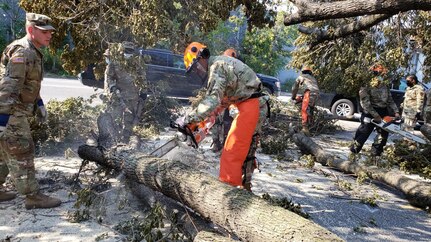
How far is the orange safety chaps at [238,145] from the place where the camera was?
11.7ft

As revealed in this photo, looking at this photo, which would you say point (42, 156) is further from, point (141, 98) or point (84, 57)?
point (141, 98)

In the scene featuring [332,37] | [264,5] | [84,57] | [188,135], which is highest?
[264,5]

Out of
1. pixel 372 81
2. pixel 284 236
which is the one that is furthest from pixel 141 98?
pixel 284 236

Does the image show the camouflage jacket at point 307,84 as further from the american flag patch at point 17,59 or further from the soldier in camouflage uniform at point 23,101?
the american flag patch at point 17,59

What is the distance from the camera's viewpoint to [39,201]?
3.61m

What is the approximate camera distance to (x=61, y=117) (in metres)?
6.17

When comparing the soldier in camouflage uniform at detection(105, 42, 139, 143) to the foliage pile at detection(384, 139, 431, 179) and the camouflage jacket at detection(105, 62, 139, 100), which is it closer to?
the camouflage jacket at detection(105, 62, 139, 100)

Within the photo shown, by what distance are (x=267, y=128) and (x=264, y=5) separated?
9.84 feet

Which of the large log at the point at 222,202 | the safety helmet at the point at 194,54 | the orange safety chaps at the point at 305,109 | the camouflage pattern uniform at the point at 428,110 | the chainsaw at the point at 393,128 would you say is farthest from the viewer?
the orange safety chaps at the point at 305,109

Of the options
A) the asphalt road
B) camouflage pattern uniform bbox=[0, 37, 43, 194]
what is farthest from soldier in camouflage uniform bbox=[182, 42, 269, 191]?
the asphalt road

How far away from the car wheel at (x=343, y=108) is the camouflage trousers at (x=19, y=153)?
949cm

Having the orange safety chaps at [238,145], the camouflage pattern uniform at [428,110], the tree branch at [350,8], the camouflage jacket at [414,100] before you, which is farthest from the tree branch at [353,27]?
the camouflage jacket at [414,100]

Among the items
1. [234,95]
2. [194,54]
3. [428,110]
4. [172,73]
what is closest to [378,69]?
[428,110]

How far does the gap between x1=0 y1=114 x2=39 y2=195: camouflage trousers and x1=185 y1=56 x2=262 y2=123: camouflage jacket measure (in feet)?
5.56
